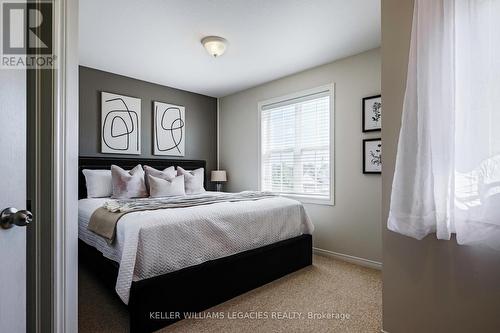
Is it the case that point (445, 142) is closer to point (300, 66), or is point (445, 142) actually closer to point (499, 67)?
point (499, 67)

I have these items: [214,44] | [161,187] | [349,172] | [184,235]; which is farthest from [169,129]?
[349,172]

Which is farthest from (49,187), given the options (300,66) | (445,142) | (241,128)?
(241,128)

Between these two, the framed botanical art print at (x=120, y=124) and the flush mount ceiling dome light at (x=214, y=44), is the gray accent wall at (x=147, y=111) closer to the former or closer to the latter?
the framed botanical art print at (x=120, y=124)

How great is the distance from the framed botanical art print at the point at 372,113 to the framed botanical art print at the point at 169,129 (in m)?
2.98

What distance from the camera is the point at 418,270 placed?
152 centimetres

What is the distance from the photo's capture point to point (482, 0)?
1.25 m

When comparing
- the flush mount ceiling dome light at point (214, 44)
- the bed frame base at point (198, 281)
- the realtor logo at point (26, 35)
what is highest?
the flush mount ceiling dome light at point (214, 44)

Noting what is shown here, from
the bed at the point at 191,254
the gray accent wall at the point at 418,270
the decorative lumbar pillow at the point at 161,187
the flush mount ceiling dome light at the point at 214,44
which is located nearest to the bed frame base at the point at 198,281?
the bed at the point at 191,254

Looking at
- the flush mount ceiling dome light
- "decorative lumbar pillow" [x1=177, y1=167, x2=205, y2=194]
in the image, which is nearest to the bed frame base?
"decorative lumbar pillow" [x1=177, y1=167, x2=205, y2=194]

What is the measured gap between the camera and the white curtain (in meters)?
1.21

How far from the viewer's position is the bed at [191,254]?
1.80m

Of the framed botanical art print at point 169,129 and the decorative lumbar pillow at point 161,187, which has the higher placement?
the framed botanical art print at point 169,129

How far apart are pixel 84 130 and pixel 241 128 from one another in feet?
7.93

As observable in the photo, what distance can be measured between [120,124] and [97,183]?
1011mm
